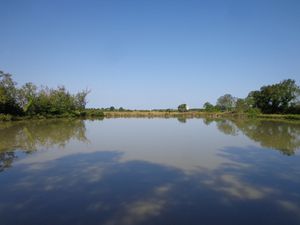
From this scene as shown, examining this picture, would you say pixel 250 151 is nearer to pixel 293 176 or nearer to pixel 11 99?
pixel 293 176

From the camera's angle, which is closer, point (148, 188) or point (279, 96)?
point (148, 188)

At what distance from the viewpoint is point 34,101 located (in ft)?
129

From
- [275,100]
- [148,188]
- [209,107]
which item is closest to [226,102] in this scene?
[209,107]

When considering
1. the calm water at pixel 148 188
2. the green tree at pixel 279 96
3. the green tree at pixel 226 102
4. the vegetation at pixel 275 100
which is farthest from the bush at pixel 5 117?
the green tree at pixel 226 102

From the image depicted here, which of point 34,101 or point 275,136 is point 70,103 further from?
point 275,136

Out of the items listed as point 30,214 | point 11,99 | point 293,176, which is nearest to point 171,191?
point 30,214

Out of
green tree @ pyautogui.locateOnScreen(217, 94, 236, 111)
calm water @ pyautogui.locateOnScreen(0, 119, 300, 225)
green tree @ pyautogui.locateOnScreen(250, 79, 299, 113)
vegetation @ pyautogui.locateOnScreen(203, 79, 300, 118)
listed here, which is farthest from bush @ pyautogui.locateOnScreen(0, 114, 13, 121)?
green tree @ pyautogui.locateOnScreen(217, 94, 236, 111)

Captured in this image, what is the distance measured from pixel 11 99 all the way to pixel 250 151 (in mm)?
32050

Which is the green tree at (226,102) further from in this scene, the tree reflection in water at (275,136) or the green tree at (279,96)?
the tree reflection in water at (275,136)

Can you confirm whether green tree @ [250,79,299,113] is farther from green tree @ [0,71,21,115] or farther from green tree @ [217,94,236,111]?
green tree @ [0,71,21,115]

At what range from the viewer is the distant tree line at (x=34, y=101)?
34.9 m

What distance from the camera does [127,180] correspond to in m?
6.88

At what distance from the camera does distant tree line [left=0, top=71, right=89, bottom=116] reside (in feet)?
114

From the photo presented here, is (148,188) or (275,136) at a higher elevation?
(275,136)
